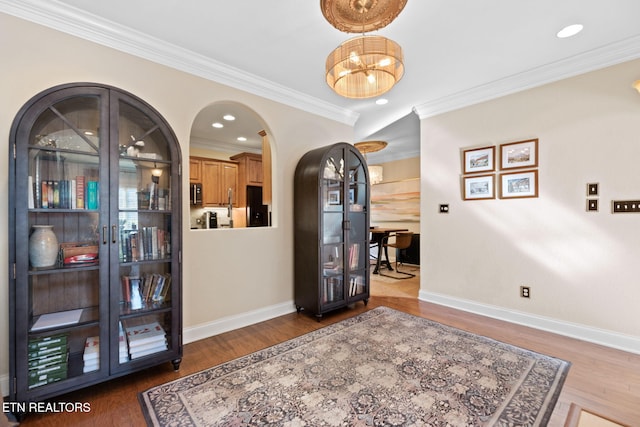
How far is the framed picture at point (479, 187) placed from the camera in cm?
328

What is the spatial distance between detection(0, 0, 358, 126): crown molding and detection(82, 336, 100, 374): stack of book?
221cm

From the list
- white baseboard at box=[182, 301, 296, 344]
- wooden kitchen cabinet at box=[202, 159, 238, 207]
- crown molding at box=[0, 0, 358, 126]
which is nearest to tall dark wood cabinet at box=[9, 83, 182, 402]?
white baseboard at box=[182, 301, 296, 344]

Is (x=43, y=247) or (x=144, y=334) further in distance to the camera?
(x=144, y=334)

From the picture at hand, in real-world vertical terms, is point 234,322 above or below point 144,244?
below

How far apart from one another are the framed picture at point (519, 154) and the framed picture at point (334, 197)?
6.13ft

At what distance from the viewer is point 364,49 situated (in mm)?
1931

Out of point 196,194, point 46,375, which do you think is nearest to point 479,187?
point 46,375

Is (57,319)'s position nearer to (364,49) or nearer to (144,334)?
(144,334)

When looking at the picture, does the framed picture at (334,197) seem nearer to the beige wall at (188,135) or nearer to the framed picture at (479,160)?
the beige wall at (188,135)

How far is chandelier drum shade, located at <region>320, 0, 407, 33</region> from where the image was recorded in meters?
1.74

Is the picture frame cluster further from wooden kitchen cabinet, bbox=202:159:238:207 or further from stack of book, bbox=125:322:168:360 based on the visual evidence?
wooden kitchen cabinet, bbox=202:159:238:207

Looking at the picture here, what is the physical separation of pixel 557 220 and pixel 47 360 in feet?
14.1

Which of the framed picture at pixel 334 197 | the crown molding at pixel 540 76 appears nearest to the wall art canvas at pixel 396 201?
the crown molding at pixel 540 76

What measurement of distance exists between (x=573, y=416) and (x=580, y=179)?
2.11 m
